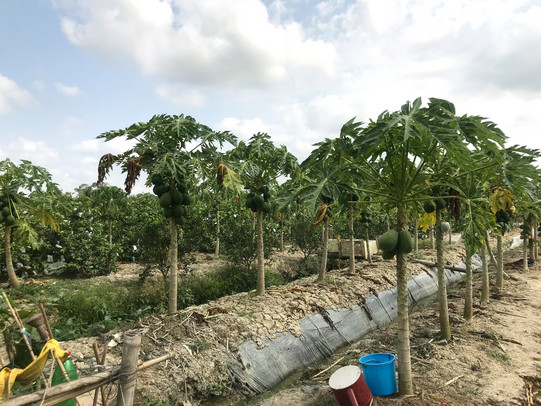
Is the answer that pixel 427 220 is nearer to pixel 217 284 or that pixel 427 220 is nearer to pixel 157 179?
pixel 157 179

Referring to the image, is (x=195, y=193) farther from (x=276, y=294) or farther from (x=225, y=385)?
(x=225, y=385)

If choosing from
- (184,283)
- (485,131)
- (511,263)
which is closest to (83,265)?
(184,283)

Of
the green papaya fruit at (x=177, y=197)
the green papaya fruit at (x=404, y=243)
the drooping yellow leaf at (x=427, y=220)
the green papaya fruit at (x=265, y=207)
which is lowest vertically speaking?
the green papaya fruit at (x=404, y=243)

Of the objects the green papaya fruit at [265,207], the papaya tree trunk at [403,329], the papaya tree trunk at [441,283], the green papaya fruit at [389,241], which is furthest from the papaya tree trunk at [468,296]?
the green papaya fruit at [265,207]

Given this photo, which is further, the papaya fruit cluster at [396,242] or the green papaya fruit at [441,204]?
the green papaya fruit at [441,204]

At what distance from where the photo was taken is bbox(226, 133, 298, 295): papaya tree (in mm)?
7823

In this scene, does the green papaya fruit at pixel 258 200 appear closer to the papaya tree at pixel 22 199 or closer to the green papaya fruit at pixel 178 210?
the green papaya fruit at pixel 178 210

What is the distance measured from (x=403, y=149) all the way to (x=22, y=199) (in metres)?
10.5

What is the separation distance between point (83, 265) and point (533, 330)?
13.4 meters

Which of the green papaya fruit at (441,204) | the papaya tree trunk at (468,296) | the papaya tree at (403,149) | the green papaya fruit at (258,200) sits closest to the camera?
the papaya tree at (403,149)

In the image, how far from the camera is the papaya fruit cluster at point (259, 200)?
845cm

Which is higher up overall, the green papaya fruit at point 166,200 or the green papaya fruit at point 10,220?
the green papaya fruit at point 166,200

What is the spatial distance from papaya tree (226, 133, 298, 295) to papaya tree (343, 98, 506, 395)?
11.5 feet

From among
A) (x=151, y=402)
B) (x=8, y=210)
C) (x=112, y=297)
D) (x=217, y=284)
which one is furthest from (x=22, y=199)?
(x=151, y=402)
